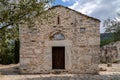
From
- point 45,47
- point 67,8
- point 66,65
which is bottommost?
point 66,65

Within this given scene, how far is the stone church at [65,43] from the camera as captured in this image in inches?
754

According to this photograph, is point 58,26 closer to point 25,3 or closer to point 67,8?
point 67,8

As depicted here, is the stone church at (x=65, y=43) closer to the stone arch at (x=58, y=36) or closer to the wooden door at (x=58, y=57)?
the stone arch at (x=58, y=36)

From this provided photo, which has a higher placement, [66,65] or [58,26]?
[58,26]

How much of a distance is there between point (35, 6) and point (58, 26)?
1070 centimetres

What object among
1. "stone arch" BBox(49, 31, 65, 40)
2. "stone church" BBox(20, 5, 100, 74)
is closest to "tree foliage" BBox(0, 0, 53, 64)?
"stone church" BBox(20, 5, 100, 74)

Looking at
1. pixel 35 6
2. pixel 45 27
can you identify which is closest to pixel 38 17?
pixel 35 6

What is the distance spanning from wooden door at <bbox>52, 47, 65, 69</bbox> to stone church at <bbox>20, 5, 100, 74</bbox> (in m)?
0.28

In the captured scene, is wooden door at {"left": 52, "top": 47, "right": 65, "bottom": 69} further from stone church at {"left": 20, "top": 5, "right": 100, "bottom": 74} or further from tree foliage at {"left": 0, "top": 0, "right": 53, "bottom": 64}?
tree foliage at {"left": 0, "top": 0, "right": 53, "bottom": 64}

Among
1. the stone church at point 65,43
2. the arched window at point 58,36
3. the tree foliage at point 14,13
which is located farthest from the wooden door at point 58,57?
the tree foliage at point 14,13

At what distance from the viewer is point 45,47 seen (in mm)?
19297

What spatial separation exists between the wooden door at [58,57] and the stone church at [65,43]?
275 mm

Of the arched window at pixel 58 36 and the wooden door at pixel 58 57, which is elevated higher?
the arched window at pixel 58 36

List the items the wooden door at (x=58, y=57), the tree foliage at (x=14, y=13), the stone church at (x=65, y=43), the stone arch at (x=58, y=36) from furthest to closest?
the wooden door at (x=58, y=57) → the stone arch at (x=58, y=36) → the stone church at (x=65, y=43) → the tree foliage at (x=14, y=13)
